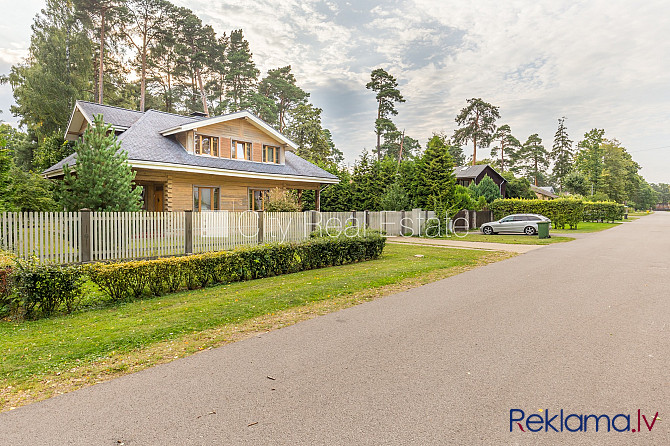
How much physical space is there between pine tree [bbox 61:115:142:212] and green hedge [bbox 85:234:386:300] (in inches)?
222

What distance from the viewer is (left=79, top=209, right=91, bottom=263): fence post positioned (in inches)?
405

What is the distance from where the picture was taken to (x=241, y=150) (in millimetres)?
22797

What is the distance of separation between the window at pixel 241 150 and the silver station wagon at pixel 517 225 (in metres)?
18.3

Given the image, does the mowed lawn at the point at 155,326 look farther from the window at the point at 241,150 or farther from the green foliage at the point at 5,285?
the window at the point at 241,150

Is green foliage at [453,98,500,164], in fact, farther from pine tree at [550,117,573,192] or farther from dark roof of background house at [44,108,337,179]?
dark roof of background house at [44,108,337,179]

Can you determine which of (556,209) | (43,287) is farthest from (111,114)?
(556,209)

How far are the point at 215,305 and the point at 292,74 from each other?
48440 mm

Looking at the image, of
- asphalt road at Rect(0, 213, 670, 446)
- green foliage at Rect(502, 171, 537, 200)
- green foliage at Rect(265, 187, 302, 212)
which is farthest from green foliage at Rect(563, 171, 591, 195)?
asphalt road at Rect(0, 213, 670, 446)

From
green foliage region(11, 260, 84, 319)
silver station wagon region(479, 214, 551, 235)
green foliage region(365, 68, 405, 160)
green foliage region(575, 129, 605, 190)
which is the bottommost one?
green foliage region(11, 260, 84, 319)

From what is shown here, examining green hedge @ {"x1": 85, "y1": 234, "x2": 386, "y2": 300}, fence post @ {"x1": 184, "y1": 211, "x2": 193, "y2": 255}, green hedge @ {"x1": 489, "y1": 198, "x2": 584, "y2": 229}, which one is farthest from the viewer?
green hedge @ {"x1": 489, "y1": 198, "x2": 584, "y2": 229}

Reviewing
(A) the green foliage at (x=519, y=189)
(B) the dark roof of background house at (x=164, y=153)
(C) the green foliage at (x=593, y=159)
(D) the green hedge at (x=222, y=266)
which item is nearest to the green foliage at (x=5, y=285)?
(D) the green hedge at (x=222, y=266)

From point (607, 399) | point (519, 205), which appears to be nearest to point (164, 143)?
point (607, 399)

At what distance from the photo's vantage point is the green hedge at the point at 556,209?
1155 inches

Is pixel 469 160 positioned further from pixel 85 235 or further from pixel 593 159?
pixel 85 235
